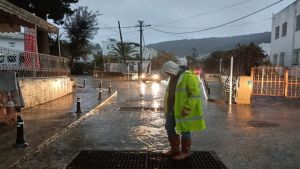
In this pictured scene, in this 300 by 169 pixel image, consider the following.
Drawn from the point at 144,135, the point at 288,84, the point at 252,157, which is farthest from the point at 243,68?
the point at 252,157

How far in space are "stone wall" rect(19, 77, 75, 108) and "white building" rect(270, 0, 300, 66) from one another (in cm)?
1951

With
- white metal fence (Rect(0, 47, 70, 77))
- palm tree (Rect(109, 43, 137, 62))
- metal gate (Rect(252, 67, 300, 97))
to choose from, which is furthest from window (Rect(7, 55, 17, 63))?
palm tree (Rect(109, 43, 137, 62))

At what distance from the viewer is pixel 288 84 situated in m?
20.0

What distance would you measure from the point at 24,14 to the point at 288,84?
1402cm

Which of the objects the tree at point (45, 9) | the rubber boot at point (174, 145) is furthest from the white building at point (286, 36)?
the rubber boot at point (174, 145)

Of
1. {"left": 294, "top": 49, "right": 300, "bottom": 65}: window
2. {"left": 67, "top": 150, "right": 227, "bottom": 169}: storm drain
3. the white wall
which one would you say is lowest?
{"left": 67, "top": 150, "right": 227, "bottom": 169}: storm drain

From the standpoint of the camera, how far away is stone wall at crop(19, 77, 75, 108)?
14.5 m

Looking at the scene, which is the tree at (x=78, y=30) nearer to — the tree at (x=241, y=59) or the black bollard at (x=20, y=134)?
the tree at (x=241, y=59)

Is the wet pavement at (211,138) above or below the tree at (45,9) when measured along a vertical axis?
below

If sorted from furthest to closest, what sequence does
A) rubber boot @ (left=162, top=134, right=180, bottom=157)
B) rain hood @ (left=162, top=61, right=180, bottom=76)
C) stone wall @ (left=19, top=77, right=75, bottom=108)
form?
stone wall @ (left=19, top=77, right=75, bottom=108)
rubber boot @ (left=162, top=134, right=180, bottom=157)
rain hood @ (left=162, top=61, right=180, bottom=76)

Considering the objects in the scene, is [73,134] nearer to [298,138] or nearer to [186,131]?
[186,131]

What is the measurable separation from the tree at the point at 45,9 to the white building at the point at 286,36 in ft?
58.9

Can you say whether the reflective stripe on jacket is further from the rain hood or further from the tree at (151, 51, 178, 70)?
the tree at (151, 51, 178, 70)

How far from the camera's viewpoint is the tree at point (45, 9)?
21.5m
